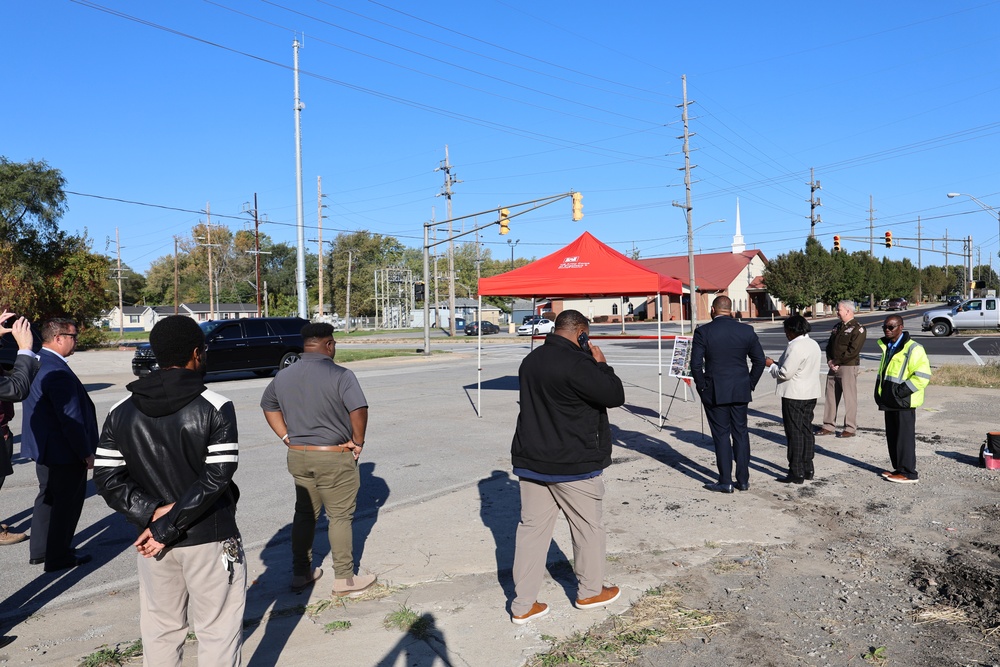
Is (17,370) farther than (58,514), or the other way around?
(58,514)

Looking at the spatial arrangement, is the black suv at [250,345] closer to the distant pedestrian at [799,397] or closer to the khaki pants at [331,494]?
the distant pedestrian at [799,397]

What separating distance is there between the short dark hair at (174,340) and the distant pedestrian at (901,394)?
21.9 feet

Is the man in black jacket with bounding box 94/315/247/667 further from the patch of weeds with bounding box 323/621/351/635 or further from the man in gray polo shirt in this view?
the man in gray polo shirt

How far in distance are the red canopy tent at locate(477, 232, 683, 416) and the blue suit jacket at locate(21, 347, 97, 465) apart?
8.80 meters

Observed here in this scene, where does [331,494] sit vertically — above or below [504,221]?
below

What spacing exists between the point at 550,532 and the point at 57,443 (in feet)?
12.0

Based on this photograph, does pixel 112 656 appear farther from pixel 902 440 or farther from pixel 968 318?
pixel 968 318

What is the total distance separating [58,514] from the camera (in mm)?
5398

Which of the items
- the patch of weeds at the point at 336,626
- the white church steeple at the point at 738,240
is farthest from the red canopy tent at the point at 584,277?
the white church steeple at the point at 738,240

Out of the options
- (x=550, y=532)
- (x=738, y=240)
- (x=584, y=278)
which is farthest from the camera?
(x=738, y=240)

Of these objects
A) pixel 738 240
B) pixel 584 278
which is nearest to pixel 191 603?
pixel 584 278

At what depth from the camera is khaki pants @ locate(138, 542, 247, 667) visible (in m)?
3.02

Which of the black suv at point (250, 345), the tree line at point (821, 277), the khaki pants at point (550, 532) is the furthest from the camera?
the tree line at point (821, 277)

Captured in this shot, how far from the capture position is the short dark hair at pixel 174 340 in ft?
9.75
